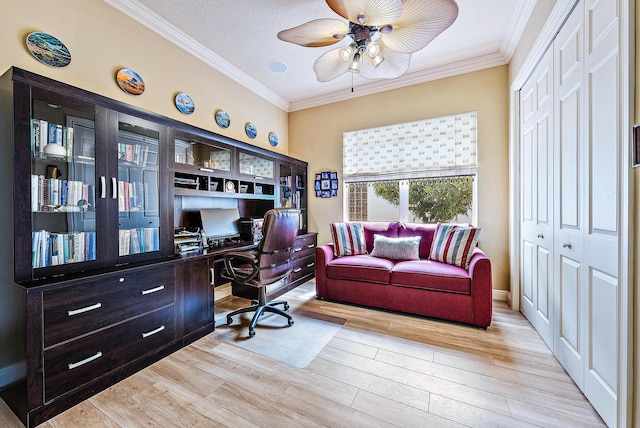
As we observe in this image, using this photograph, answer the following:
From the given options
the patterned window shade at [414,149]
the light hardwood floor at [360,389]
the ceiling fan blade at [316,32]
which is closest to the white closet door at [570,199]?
the light hardwood floor at [360,389]

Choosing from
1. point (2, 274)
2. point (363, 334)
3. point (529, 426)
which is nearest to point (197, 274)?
point (2, 274)

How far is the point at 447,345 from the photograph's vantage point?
2.07m

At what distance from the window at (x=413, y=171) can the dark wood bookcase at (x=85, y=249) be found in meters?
2.33

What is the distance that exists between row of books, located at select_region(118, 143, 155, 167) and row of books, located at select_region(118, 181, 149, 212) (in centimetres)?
18

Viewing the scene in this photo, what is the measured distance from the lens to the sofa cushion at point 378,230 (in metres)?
3.39

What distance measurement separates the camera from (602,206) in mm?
1340

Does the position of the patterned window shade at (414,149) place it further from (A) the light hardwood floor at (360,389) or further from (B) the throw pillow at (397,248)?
(A) the light hardwood floor at (360,389)

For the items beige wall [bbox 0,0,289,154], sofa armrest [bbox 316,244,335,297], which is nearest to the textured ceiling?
beige wall [bbox 0,0,289,154]

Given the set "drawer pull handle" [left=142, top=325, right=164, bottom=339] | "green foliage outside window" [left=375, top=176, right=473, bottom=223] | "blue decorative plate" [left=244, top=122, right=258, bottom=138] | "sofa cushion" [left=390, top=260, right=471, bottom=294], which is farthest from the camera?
"blue decorative plate" [left=244, top=122, right=258, bottom=138]

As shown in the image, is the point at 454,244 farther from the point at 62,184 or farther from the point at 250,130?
the point at 62,184

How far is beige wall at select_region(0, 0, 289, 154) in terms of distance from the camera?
5.57 ft

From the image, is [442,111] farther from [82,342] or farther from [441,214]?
[82,342]

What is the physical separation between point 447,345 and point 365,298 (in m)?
0.95

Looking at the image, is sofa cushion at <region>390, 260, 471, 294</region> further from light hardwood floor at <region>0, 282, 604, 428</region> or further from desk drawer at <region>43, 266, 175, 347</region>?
desk drawer at <region>43, 266, 175, 347</region>
